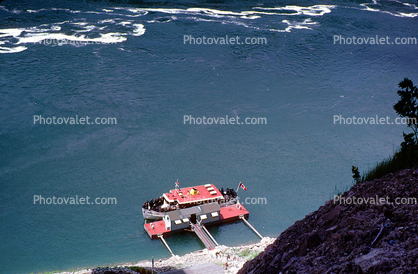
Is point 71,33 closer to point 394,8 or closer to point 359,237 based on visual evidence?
point 359,237

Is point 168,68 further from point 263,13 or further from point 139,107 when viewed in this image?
point 263,13

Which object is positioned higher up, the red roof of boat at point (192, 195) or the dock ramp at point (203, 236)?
the red roof of boat at point (192, 195)

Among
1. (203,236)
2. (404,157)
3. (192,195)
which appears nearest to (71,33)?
(192,195)

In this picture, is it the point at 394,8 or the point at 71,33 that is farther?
the point at 394,8

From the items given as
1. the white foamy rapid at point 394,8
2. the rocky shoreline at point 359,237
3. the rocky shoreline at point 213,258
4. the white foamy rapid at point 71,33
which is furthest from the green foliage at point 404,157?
the white foamy rapid at point 394,8

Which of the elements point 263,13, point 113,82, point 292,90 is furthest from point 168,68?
point 263,13

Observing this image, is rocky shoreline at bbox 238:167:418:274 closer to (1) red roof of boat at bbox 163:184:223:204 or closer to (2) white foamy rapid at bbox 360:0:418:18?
(1) red roof of boat at bbox 163:184:223:204

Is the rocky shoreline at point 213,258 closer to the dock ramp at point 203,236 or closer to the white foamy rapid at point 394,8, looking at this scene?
the dock ramp at point 203,236

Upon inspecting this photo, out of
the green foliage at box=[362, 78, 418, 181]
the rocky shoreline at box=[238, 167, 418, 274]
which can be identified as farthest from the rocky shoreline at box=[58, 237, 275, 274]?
the rocky shoreline at box=[238, 167, 418, 274]
